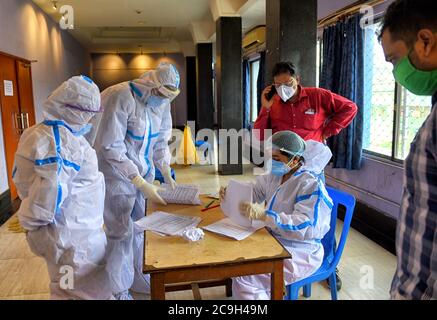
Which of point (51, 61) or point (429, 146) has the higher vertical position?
point (51, 61)

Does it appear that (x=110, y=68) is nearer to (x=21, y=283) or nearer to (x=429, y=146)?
(x=21, y=283)

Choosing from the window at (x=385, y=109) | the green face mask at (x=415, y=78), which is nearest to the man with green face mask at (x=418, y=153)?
the green face mask at (x=415, y=78)

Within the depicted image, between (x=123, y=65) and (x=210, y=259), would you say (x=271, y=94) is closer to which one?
(x=210, y=259)

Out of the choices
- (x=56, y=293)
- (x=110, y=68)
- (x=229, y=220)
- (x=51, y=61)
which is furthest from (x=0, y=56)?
(x=110, y=68)

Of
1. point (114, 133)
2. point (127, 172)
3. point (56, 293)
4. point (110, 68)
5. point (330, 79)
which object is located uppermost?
point (110, 68)

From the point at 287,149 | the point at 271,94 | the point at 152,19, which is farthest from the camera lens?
the point at 152,19

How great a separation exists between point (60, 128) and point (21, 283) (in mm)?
1594

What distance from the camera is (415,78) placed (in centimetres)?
84

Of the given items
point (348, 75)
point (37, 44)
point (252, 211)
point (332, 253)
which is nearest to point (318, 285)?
point (332, 253)

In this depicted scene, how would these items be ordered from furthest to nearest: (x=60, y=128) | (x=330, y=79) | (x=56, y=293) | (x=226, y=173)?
1. (x=226, y=173)
2. (x=330, y=79)
3. (x=56, y=293)
4. (x=60, y=128)

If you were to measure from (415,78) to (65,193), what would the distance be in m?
1.36

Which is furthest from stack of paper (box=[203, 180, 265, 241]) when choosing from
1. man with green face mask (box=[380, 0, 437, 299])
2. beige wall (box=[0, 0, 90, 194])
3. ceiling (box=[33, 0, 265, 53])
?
ceiling (box=[33, 0, 265, 53])

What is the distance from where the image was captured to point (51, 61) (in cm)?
706

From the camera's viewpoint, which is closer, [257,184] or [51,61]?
[257,184]
